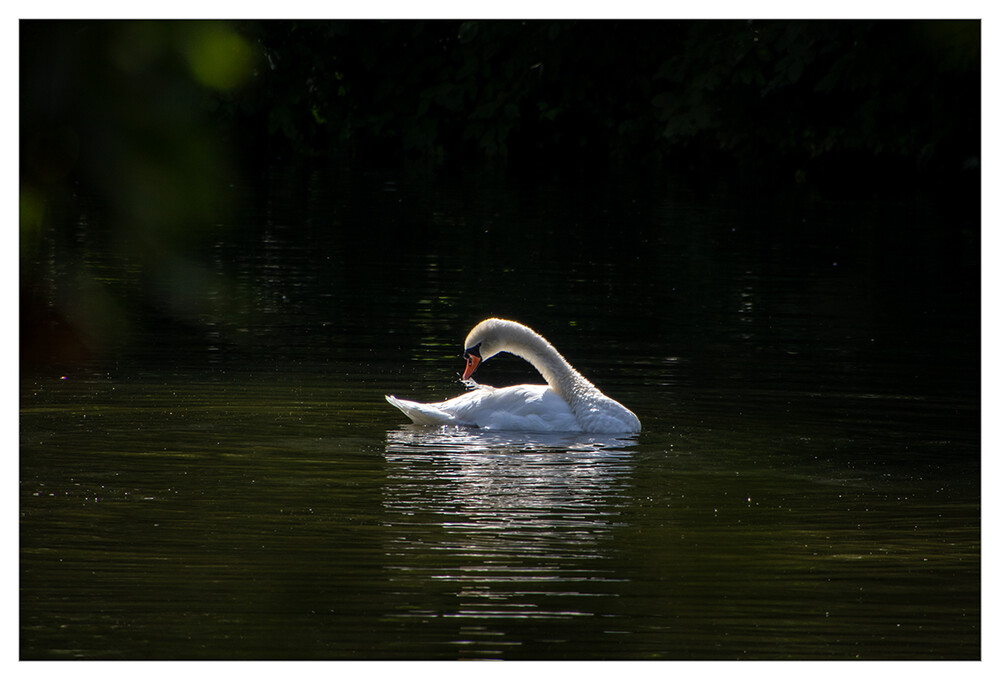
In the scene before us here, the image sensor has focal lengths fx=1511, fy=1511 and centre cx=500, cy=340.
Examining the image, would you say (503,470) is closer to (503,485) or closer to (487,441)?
(503,485)

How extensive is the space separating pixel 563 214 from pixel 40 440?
66.4 feet

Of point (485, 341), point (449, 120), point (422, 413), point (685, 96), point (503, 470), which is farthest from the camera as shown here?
point (449, 120)

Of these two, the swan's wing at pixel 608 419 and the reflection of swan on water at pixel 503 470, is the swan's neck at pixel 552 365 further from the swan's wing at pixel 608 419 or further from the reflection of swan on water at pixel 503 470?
the reflection of swan on water at pixel 503 470

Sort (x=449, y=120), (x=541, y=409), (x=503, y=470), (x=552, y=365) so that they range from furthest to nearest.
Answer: (x=449, y=120) → (x=552, y=365) → (x=541, y=409) → (x=503, y=470)

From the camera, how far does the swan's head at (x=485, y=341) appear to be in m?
11.3

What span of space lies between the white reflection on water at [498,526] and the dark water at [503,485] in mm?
26

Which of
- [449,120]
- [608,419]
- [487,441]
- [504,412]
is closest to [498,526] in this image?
[487,441]

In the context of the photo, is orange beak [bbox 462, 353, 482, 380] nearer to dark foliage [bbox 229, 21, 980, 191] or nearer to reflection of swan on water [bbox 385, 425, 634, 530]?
reflection of swan on water [bbox 385, 425, 634, 530]

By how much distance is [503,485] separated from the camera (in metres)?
8.73

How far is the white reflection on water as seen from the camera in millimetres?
6324

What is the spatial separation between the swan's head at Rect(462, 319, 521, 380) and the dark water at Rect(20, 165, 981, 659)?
607mm

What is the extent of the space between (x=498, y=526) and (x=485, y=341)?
3.70 metres

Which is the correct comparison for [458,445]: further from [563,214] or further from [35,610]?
[563,214]

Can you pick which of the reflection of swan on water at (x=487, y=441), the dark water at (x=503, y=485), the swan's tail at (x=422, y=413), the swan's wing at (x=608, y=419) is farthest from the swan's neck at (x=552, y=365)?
the swan's tail at (x=422, y=413)
